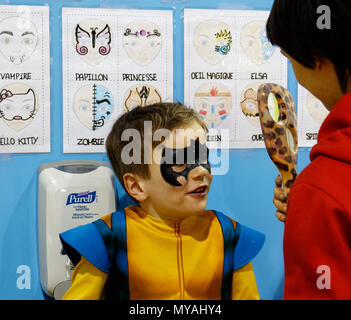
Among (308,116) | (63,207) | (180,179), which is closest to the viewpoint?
(180,179)

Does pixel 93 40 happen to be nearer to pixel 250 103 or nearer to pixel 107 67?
pixel 107 67

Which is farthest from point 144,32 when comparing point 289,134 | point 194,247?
point 194,247

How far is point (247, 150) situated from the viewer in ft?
4.56

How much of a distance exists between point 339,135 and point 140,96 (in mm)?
806

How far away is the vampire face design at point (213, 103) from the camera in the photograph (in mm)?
1359

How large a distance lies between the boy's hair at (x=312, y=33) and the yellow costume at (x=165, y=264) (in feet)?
1.77

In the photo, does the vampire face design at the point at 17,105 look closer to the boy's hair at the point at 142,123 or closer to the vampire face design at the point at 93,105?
the vampire face design at the point at 93,105

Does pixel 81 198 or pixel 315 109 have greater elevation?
pixel 315 109

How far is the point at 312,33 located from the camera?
0.66 m

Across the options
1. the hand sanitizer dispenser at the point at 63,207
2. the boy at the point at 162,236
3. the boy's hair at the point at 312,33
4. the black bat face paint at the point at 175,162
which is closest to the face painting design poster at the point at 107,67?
the hand sanitizer dispenser at the point at 63,207

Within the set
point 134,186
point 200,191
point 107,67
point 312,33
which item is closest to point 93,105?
point 107,67

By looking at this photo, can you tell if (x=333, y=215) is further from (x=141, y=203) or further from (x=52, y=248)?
(x=52, y=248)

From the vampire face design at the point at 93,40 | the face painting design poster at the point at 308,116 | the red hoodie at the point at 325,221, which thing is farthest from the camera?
the face painting design poster at the point at 308,116

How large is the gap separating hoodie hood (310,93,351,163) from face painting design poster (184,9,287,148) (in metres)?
0.72
